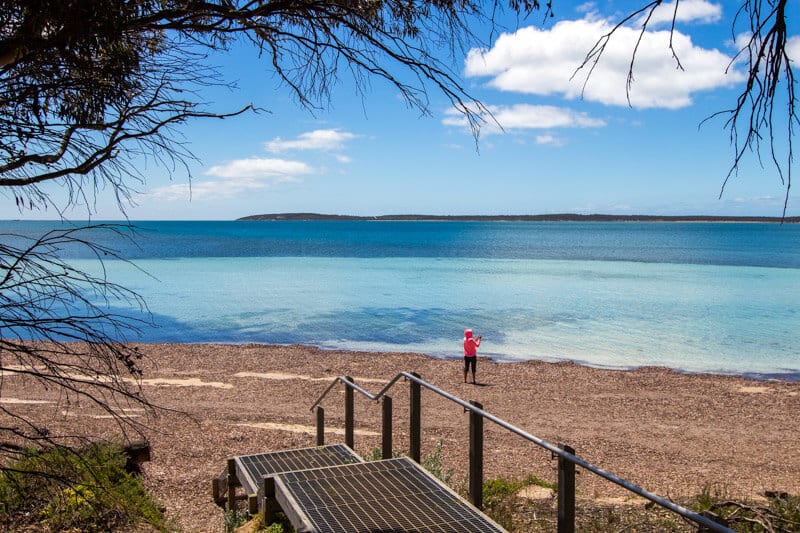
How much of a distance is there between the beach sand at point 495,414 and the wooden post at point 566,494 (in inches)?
153

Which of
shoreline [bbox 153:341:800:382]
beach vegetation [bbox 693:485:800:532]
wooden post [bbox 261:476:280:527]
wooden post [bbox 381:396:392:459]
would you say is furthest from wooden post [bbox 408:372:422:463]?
shoreline [bbox 153:341:800:382]

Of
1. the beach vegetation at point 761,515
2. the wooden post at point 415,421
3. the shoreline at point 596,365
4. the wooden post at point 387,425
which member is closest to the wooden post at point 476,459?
the wooden post at point 415,421

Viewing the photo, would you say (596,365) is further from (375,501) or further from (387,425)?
(375,501)

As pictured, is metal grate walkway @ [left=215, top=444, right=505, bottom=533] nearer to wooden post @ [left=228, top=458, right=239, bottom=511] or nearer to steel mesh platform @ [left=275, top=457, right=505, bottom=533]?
steel mesh platform @ [left=275, top=457, right=505, bottom=533]

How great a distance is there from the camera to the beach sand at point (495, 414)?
9789mm

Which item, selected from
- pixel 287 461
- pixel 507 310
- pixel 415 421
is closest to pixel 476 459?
pixel 415 421

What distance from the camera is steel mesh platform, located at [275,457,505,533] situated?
4242 millimetres

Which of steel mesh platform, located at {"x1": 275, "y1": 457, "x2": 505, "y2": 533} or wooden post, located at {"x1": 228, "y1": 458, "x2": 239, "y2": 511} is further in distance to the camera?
wooden post, located at {"x1": 228, "y1": 458, "x2": 239, "y2": 511}

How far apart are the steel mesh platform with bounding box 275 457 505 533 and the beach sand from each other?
2051 mm

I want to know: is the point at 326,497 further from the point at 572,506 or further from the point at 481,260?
the point at 481,260

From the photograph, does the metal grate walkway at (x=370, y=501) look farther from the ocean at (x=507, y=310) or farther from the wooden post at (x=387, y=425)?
the ocean at (x=507, y=310)

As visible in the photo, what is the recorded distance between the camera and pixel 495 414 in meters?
13.9

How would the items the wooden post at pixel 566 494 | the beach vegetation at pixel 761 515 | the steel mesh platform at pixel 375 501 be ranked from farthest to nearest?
the beach vegetation at pixel 761 515
the steel mesh platform at pixel 375 501
the wooden post at pixel 566 494

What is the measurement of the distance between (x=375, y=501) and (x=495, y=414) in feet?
31.5
